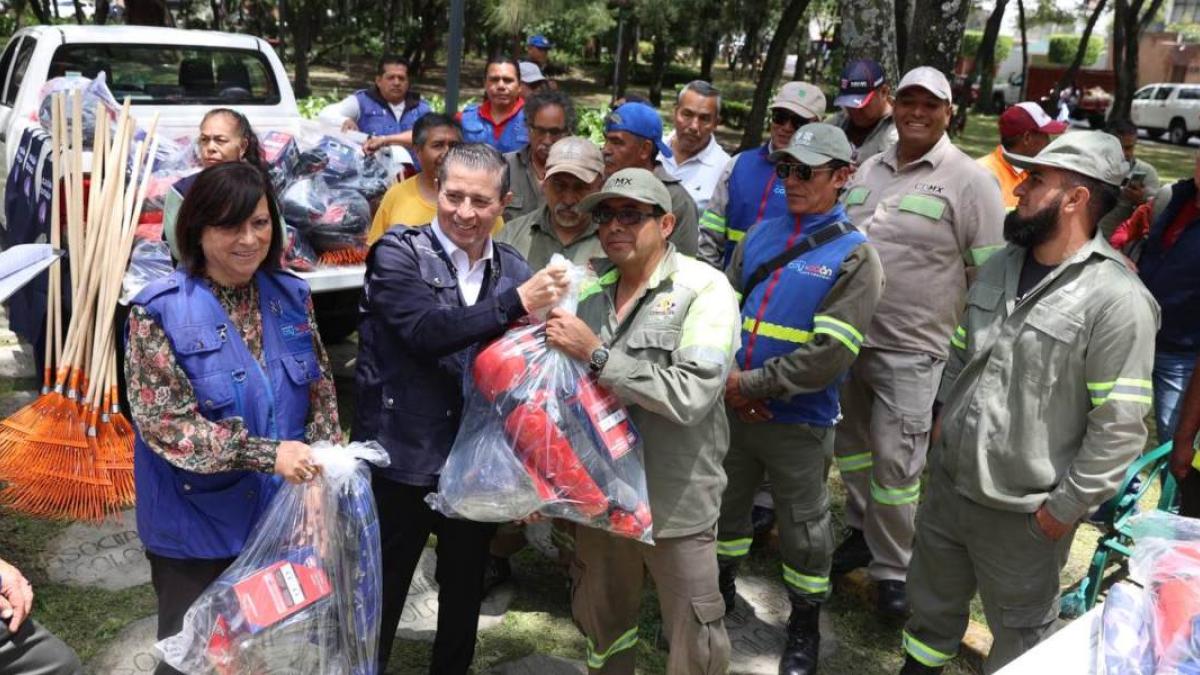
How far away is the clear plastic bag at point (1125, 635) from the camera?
169 centimetres

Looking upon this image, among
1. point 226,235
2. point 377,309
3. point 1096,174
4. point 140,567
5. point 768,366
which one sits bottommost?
point 140,567

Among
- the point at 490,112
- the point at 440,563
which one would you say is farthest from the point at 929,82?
the point at 490,112

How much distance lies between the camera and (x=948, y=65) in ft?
22.8

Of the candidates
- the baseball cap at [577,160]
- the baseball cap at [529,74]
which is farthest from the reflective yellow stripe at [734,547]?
the baseball cap at [529,74]

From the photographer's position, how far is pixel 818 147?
10.1 ft

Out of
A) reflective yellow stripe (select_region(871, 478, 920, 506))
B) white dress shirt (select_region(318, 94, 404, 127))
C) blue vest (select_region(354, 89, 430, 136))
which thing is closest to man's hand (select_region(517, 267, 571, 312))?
reflective yellow stripe (select_region(871, 478, 920, 506))

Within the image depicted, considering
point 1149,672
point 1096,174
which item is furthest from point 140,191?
point 1149,672

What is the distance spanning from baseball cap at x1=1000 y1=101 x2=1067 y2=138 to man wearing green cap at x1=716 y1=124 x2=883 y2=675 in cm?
145

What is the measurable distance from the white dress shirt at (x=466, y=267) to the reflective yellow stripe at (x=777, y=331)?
0.97 meters

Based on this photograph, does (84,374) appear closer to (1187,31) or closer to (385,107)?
(385,107)

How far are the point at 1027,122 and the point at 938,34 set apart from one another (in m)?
2.95

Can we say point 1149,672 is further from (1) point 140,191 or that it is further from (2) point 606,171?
(1) point 140,191

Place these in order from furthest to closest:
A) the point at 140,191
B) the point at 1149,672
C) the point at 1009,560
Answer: the point at 140,191
the point at 1009,560
the point at 1149,672

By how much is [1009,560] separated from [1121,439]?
487 mm
